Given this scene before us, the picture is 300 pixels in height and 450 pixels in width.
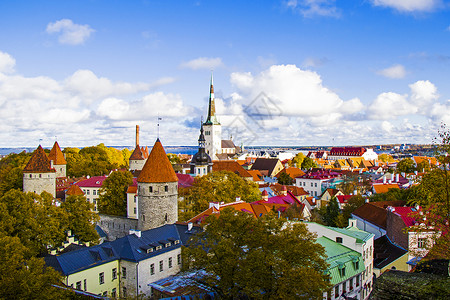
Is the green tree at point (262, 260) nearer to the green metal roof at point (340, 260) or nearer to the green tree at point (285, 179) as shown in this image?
the green metal roof at point (340, 260)

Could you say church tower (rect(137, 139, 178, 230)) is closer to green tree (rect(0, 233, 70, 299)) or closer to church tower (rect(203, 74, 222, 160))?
green tree (rect(0, 233, 70, 299))

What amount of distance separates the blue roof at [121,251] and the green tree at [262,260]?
7409 mm

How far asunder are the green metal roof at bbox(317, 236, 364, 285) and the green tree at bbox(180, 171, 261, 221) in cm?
1592

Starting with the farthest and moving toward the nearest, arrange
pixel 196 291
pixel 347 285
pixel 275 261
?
1. pixel 347 285
2. pixel 196 291
3. pixel 275 261

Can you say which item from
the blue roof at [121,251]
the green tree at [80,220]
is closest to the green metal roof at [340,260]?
the blue roof at [121,251]

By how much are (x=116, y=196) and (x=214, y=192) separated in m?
11.5

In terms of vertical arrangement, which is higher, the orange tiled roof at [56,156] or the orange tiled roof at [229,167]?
the orange tiled roof at [56,156]

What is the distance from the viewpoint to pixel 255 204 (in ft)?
129

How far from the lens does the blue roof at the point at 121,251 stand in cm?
2233

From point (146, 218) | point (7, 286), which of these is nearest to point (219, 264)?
point (7, 286)

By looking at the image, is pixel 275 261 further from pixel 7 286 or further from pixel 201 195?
pixel 201 195

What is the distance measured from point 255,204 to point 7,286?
2575 cm

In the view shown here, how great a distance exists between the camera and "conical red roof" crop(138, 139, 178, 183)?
3228 centimetres

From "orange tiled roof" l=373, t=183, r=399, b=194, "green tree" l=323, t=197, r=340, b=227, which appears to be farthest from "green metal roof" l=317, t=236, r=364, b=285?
"orange tiled roof" l=373, t=183, r=399, b=194
